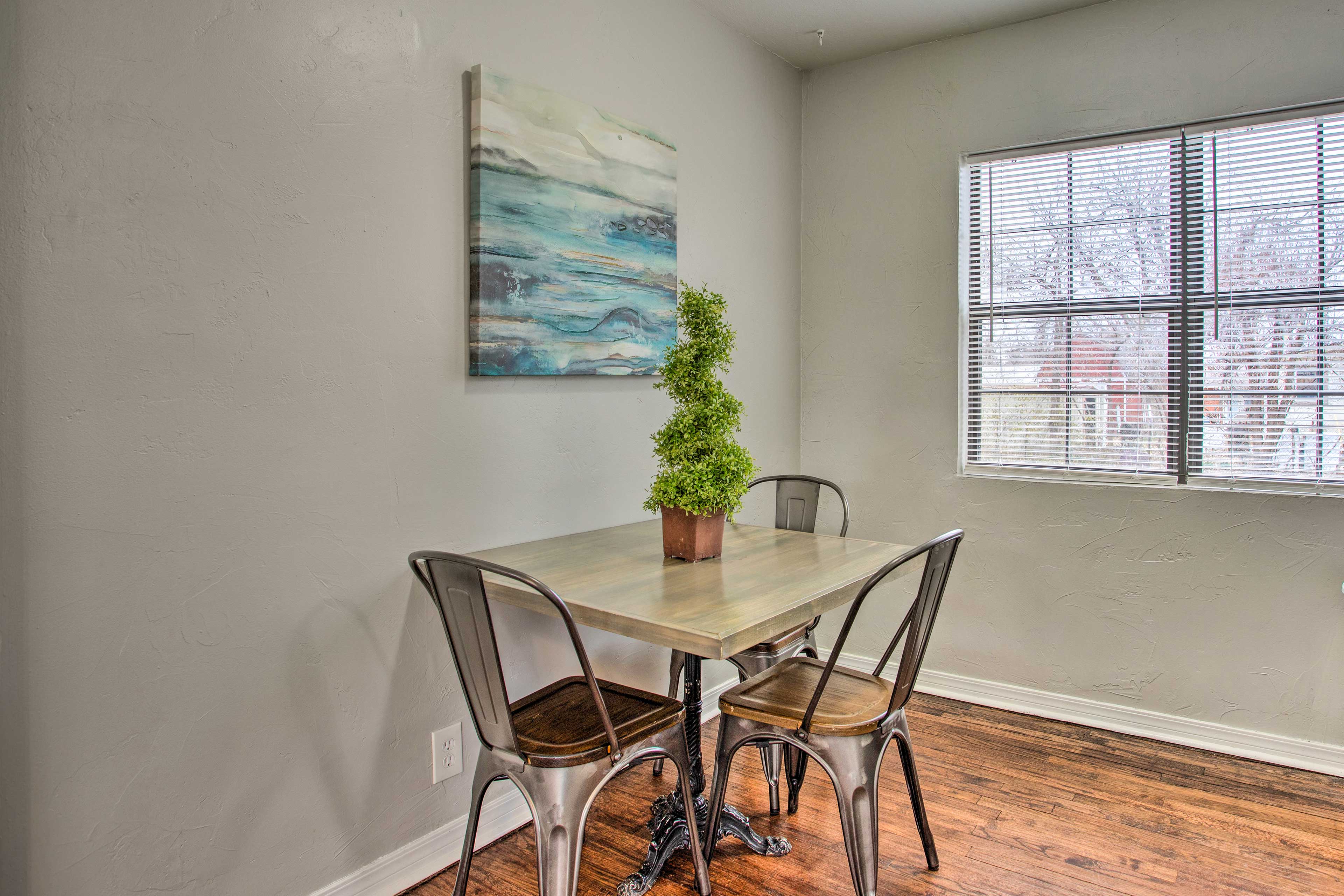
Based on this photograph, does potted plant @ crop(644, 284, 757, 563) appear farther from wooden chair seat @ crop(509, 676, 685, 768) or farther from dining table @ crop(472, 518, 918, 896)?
wooden chair seat @ crop(509, 676, 685, 768)

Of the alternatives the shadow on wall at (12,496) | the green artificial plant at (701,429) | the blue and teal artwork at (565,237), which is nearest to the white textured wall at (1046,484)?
the blue and teal artwork at (565,237)

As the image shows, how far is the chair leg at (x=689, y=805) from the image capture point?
179 cm

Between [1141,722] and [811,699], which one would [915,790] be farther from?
[1141,722]

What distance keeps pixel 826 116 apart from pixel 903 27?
48 centimetres

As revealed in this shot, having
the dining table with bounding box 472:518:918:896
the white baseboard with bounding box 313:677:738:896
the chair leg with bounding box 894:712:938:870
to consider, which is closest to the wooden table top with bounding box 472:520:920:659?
the dining table with bounding box 472:518:918:896

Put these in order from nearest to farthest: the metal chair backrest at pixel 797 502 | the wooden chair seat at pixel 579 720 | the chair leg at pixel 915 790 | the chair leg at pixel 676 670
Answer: the wooden chair seat at pixel 579 720, the chair leg at pixel 915 790, the chair leg at pixel 676 670, the metal chair backrest at pixel 797 502

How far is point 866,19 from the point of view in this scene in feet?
9.93

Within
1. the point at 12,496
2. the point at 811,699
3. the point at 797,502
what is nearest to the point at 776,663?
the point at 811,699

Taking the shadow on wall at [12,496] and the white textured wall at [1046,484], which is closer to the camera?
the shadow on wall at [12,496]

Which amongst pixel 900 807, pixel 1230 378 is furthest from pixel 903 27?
pixel 900 807

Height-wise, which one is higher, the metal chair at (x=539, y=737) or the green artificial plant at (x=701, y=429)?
the green artificial plant at (x=701, y=429)

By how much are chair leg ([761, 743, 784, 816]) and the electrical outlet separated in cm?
81

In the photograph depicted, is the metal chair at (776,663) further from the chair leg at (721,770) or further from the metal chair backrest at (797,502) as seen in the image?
the chair leg at (721,770)

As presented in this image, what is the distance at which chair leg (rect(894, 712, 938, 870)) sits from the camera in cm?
188
